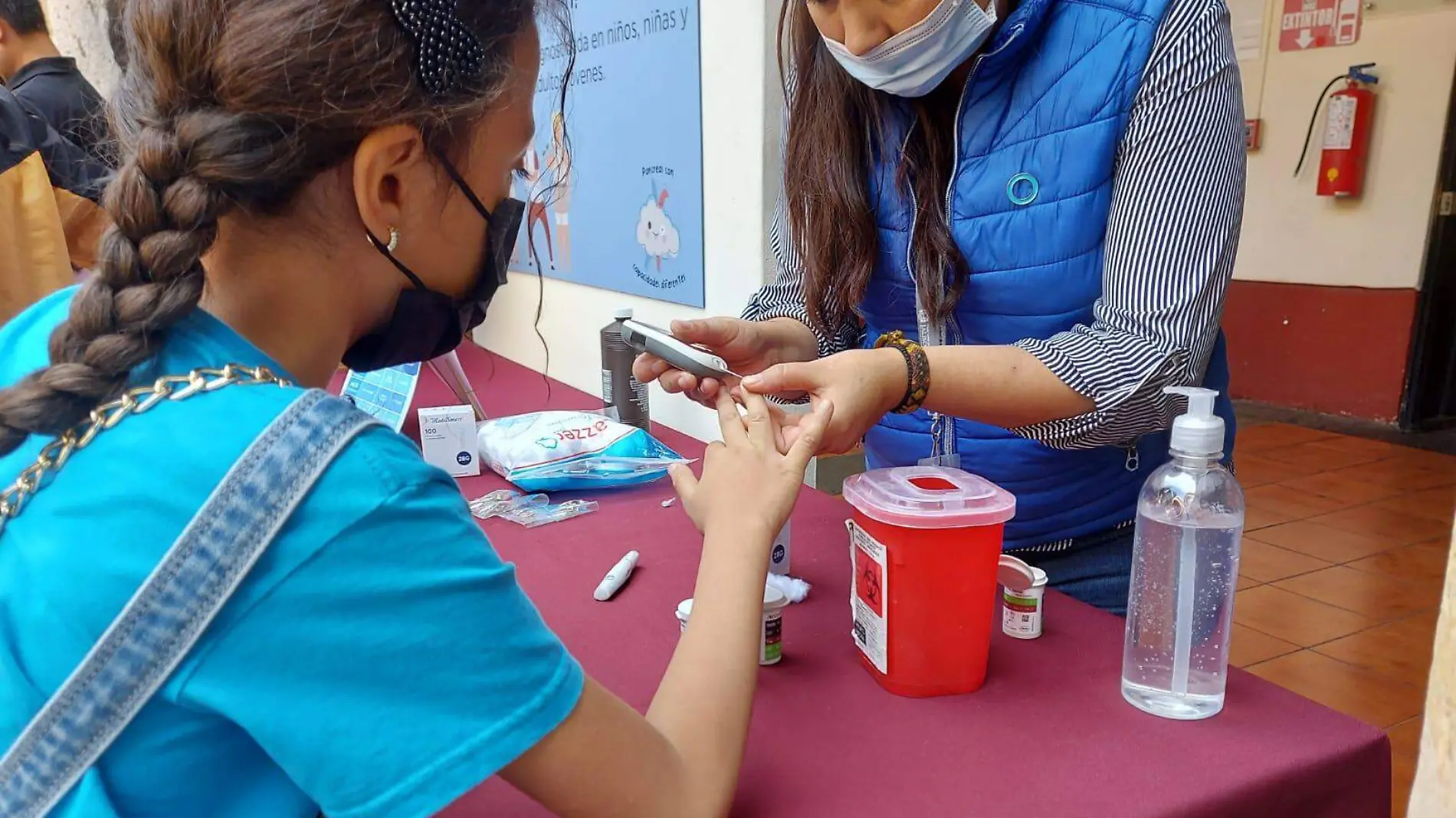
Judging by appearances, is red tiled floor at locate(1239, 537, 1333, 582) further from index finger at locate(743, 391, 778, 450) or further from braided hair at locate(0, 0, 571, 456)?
braided hair at locate(0, 0, 571, 456)

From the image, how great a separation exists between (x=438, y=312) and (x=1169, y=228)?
2.32ft

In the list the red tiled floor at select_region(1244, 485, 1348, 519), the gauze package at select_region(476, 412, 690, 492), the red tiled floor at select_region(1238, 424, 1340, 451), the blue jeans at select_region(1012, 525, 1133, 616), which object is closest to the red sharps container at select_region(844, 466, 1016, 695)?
the blue jeans at select_region(1012, 525, 1133, 616)

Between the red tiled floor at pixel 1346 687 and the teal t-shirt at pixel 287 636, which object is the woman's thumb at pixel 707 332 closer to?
the teal t-shirt at pixel 287 636

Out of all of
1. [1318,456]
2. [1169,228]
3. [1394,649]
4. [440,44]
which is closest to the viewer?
[440,44]

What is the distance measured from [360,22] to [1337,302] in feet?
16.0

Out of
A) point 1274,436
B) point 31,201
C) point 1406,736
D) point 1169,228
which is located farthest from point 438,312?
point 1274,436

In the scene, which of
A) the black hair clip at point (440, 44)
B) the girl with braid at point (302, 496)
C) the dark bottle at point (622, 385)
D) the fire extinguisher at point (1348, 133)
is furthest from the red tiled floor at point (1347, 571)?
the black hair clip at point (440, 44)

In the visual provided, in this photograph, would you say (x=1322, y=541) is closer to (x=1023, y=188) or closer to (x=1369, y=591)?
(x=1369, y=591)

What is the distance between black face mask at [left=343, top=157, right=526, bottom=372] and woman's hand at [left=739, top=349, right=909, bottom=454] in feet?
0.87

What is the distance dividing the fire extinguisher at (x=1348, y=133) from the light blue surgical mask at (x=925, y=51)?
4.01m

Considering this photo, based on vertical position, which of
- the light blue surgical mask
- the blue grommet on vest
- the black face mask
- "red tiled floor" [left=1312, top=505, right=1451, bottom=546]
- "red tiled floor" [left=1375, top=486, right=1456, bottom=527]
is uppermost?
the light blue surgical mask

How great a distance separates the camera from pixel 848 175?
116 cm

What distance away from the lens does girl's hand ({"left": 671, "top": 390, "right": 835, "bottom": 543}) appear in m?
0.77

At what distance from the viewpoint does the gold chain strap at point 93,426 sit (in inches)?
21.1
